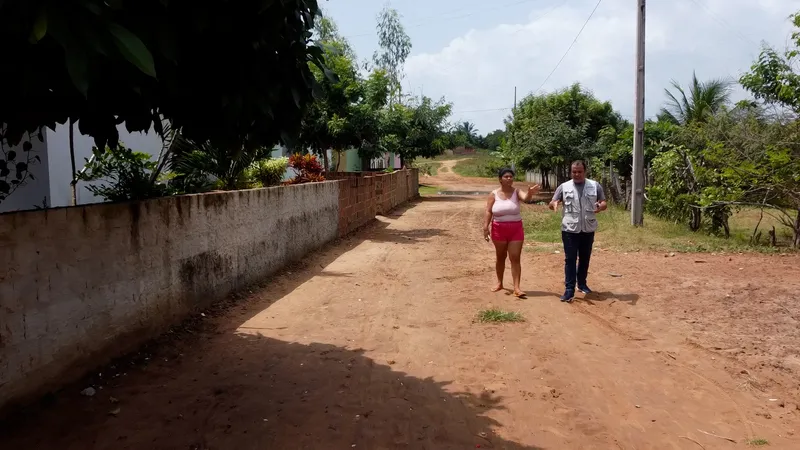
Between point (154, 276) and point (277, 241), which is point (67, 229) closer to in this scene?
point (154, 276)

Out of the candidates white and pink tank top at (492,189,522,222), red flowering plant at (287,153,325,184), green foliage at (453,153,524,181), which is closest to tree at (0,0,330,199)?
white and pink tank top at (492,189,522,222)

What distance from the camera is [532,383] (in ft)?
15.6

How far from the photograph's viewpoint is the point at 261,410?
13.6ft

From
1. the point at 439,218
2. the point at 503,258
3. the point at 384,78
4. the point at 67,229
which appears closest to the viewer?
the point at 67,229

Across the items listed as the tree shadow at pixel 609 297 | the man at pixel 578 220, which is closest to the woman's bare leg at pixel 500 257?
the man at pixel 578 220

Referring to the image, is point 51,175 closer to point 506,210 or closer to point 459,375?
point 506,210

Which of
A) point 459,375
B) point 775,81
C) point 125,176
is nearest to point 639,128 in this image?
point 775,81

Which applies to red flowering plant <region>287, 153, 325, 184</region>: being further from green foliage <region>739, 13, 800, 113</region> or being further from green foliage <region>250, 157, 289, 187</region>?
green foliage <region>739, 13, 800, 113</region>

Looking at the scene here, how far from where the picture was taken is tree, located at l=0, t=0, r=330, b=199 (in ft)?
6.59

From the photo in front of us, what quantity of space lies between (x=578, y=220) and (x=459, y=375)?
317cm

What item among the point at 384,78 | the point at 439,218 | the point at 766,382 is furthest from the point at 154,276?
the point at 439,218

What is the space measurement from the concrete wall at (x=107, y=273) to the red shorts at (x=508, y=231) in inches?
128

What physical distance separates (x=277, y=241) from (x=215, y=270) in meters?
2.31

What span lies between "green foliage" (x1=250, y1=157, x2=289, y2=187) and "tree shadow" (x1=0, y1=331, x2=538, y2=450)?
6130 millimetres
